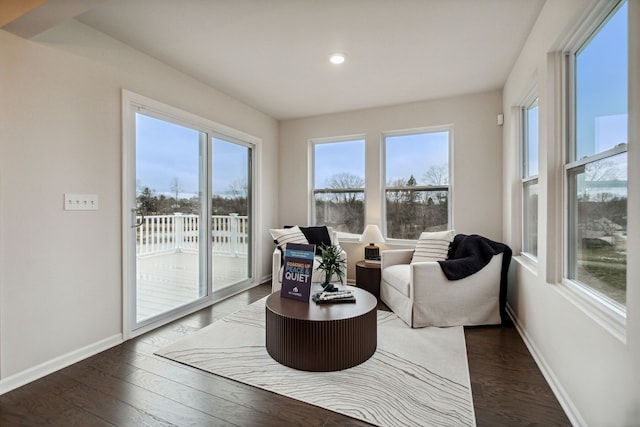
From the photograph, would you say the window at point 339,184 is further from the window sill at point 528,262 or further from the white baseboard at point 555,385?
the white baseboard at point 555,385

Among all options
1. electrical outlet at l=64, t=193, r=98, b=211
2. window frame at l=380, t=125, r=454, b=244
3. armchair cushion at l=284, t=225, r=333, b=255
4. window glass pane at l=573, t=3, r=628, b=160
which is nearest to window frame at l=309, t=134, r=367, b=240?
window frame at l=380, t=125, r=454, b=244

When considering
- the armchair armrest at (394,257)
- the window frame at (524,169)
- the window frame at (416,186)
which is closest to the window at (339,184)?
the window frame at (416,186)

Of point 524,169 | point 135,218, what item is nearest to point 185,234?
point 135,218

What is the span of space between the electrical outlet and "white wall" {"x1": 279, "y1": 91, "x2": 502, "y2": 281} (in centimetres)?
A: 286

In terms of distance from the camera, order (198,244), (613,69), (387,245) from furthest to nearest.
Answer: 1. (387,245)
2. (198,244)
3. (613,69)

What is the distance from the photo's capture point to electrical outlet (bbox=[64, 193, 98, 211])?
7.17ft

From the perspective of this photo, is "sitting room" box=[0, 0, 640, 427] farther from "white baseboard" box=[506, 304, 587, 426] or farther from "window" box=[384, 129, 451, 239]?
"window" box=[384, 129, 451, 239]

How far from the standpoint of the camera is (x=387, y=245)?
4277 mm

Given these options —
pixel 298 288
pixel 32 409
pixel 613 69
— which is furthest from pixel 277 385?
pixel 613 69

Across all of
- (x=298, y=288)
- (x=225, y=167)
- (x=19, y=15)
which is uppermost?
(x=19, y=15)

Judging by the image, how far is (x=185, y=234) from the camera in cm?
333

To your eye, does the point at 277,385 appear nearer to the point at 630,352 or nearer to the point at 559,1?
the point at 630,352

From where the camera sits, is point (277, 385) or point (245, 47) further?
point (245, 47)

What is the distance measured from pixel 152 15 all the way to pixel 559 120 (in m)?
2.97
